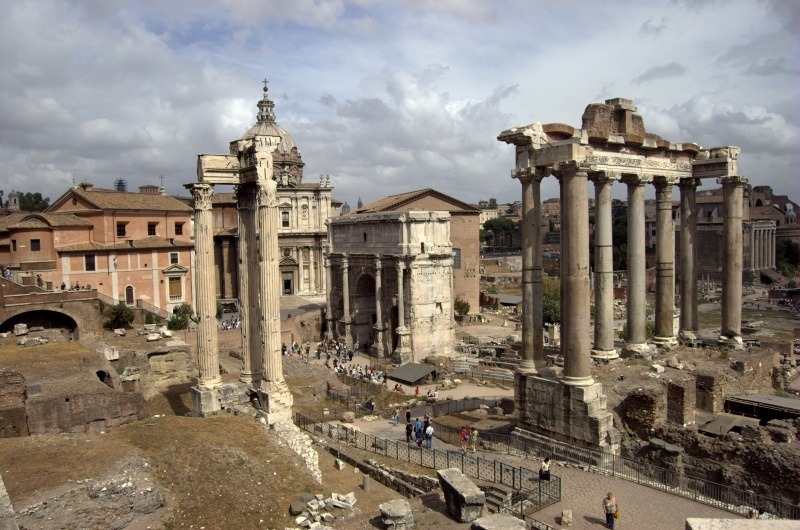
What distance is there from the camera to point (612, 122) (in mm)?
18172

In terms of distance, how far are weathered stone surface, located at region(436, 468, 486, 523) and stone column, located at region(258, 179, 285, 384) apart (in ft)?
24.4

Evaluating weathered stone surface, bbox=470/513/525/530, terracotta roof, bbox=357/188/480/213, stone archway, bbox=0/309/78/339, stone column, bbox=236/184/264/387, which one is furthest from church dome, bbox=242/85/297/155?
weathered stone surface, bbox=470/513/525/530

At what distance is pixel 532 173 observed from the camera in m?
16.3

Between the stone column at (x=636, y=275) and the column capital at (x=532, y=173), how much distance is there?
4173 mm

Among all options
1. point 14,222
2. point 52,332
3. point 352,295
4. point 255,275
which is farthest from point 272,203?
point 14,222

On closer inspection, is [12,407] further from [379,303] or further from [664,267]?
[379,303]

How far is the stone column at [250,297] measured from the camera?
1877 centimetres

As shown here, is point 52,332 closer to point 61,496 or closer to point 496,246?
point 61,496

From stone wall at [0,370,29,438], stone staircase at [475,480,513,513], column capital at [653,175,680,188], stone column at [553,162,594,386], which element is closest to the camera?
stone staircase at [475,480,513,513]

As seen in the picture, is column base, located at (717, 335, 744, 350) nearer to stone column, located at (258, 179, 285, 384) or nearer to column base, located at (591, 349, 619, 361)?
column base, located at (591, 349, 619, 361)

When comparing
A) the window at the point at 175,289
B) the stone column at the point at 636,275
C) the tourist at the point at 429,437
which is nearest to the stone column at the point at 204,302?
the tourist at the point at 429,437

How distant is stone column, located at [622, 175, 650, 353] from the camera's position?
1923 cm

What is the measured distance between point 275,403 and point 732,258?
1500cm

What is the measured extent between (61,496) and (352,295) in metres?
31.6
